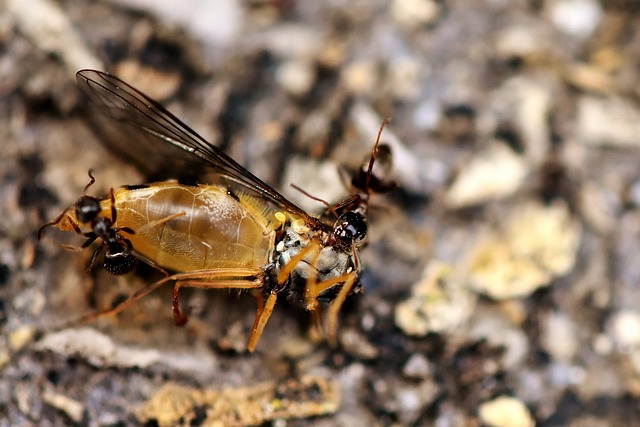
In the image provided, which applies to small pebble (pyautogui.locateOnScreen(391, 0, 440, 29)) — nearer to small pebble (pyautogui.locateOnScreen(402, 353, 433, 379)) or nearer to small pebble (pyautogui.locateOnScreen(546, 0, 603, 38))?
small pebble (pyautogui.locateOnScreen(546, 0, 603, 38))

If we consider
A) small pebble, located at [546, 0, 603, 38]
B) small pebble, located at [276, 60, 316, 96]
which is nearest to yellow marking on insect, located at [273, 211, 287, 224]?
small pebble, located at [276, 60, 316, 96]

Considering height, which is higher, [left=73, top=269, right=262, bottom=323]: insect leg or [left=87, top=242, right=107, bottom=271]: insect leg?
[left=87, top=242, right=107, bottom=271]: insect leg

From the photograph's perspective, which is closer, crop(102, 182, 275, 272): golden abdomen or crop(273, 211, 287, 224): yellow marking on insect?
crop(102, 182, 275, 272): golden abdomen

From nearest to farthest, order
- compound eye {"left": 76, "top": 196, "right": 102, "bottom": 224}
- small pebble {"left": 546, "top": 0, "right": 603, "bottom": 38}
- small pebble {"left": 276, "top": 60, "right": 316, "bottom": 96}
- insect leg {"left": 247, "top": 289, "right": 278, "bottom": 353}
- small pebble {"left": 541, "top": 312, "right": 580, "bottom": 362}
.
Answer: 1. compound eye {"left": 76, "top": 196, "right": 102, "bottom": 224}
2. insect leg {"left": 247, "top": 289, "right": 278, "bottom": 353}
3. small pebble {"left": 541, "top": 312, "right": 580, "bottom": 362}
4. small pebble {"left": 276, "top": 60, "right": 316, "bottom": 96}
5. small pebble {"left": 546, "top": 0, "right": 603, "bottom": 38}

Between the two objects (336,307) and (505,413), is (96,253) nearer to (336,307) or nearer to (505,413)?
(336,307)

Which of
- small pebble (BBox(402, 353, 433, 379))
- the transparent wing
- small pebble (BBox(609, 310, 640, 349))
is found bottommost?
A: small pebble (BBox(402, 353, 433, 379))

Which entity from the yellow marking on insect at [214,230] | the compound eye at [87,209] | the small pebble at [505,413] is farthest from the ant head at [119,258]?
the small pebble at [505,413]

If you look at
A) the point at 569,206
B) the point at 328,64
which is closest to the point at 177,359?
the point at 328,64
